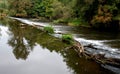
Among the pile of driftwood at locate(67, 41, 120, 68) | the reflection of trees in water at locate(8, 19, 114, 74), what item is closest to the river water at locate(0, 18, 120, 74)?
the reflection of trees in water at locate(8, 19, 114, 74)

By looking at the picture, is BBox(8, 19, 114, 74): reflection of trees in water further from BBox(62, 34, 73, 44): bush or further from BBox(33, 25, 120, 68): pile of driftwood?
BBox(62, 34, 73, 44): bush

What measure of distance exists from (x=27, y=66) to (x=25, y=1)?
245 ft

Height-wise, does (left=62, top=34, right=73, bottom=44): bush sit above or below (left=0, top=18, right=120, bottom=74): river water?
below

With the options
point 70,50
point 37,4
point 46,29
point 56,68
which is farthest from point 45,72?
point 37,4

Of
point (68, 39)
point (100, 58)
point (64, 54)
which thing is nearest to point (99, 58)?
point (100, 58)

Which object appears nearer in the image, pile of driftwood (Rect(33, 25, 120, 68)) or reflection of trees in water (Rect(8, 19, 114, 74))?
reflection of trees in water (Rect(8, 19, 114, 74))

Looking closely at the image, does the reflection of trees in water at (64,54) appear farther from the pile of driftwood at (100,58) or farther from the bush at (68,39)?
the bush at (68,39)

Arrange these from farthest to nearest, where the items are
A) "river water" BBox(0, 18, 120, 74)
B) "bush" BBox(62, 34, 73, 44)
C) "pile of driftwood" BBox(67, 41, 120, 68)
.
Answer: "bush" BBox(62, 34, 73, 44) < "pile of driftwood" BBox(67, 41, 120, 68) < "river water" BBox(0, 18, 120, 74)

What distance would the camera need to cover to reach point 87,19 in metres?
55.1

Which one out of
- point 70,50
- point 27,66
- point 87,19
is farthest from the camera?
point 87,19

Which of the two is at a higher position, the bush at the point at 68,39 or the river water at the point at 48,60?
the river water at the point at 48,60

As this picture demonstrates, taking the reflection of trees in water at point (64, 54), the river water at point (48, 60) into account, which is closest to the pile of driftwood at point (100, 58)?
the river water at point (48, 60)

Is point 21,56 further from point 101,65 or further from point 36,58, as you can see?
point 101,65

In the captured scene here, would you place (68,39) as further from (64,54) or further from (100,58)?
(100,58)
